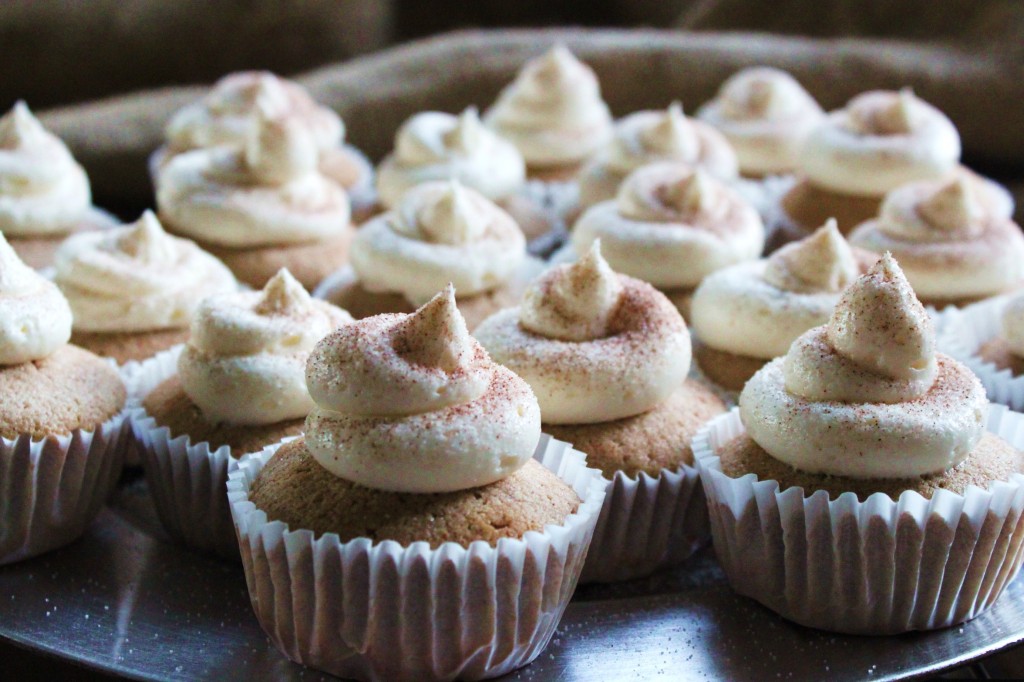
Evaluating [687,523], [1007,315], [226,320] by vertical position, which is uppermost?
[226,320]

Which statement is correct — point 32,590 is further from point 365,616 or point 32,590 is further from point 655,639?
point 655,639

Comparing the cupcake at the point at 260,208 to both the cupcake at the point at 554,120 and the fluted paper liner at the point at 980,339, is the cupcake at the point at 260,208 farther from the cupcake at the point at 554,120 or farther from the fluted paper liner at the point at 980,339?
the fluted paper liner at the point at 980,339

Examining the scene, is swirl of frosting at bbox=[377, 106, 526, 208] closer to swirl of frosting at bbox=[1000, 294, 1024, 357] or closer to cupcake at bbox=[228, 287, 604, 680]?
swirl of frosting at bbox=[1000, 294, 1024, 357]

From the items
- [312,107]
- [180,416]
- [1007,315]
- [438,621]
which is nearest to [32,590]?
[180,416]

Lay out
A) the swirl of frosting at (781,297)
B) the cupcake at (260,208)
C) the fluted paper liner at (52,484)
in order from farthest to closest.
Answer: the cupcake at (260,208) < the swirl of frosting at (781,297) < the fluted paper liner at (52,484)

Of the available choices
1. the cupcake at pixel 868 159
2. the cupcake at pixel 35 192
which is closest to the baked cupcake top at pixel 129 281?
the cupcake at pixel 35 192

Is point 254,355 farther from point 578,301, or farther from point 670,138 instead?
point 670,138

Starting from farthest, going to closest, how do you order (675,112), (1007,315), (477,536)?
(675,112) < (1007,315) < (477,536)
